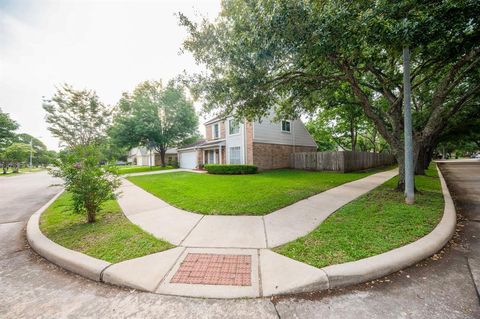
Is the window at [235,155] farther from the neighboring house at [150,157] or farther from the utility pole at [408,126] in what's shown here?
the neighboring house at [150,157]

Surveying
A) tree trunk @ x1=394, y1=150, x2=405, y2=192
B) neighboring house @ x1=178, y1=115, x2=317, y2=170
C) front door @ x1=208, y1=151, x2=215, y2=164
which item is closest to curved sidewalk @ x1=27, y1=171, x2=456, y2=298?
tree trunk @ x1=394, y1=150, x2=405, y2=192

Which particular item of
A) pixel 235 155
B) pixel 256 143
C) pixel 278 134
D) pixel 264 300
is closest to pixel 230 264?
pixel 264 300

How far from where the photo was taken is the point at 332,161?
1580 centimetres

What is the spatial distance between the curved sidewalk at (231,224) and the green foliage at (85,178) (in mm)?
925

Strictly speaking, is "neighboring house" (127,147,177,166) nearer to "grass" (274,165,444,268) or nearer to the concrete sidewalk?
the concrete sidewalk

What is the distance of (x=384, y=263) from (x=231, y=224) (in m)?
2.78

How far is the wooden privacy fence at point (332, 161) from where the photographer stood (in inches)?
608

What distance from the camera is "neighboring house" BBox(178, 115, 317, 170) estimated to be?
52.1 ft

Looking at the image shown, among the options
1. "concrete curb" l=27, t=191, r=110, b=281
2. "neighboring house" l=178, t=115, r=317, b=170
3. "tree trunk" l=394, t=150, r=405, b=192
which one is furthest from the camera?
"neighboring house" l=178, t=115, r=317, b=170

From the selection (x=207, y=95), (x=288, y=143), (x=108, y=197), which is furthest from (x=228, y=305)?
(x=288, y=143)

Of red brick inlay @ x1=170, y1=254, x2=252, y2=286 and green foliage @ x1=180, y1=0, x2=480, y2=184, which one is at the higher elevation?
green foliage @ x1=180, y1=0, x2=480, y2=184

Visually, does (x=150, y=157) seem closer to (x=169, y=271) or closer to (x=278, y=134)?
(x=278, y=134)

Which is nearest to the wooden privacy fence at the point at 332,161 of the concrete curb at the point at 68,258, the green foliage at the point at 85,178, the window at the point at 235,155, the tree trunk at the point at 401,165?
the window at the point at 235,155

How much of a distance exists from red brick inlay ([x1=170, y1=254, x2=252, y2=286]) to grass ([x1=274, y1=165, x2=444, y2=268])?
0.72 m
